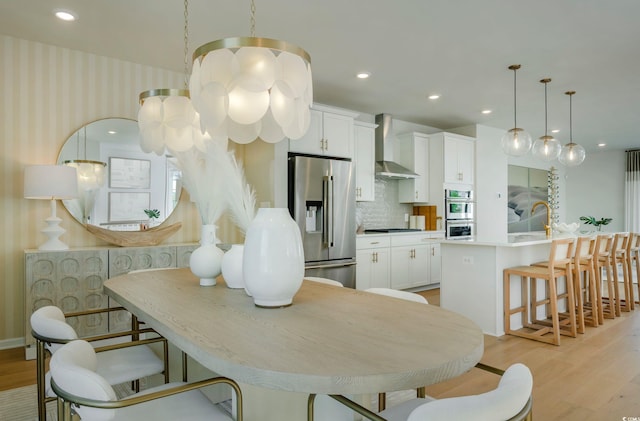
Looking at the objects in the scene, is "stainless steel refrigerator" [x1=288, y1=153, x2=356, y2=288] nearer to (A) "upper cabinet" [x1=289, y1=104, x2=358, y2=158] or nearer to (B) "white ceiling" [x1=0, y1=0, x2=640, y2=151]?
(A) "upper cabinet" [x1=289, y1=104, x2=358, y2=158]

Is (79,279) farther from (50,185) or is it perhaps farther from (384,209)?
(384,209)

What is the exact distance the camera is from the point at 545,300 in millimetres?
4188

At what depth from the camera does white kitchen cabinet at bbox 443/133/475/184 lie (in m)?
6.14

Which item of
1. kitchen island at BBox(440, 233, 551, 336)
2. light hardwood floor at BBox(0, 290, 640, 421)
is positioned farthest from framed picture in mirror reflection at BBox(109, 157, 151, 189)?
kitchen island at BBox(440, 233, 551, 336)

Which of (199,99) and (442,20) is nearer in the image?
(199,99)

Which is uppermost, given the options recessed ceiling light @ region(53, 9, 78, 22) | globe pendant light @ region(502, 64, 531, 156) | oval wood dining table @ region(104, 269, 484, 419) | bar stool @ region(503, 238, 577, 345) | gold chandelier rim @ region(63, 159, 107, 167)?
recessed ceiling light @ region(53, 9, 78, 22)

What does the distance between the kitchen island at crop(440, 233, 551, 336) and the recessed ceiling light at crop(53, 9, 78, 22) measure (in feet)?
12.4

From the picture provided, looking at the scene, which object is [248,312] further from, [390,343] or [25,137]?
[25,137]

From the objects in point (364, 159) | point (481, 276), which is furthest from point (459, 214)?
point (481, 276)

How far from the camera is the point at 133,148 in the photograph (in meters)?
4.06

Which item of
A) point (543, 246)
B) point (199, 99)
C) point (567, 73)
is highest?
point (567, 73)

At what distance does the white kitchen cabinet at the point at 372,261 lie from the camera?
502cm

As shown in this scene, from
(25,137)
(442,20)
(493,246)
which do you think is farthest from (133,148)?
(493,246)

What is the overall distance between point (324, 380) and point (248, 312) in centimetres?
62
